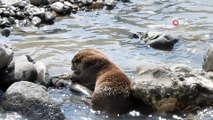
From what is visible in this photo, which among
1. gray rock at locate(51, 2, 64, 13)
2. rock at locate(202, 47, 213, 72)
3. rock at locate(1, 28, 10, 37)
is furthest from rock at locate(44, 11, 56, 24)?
rock at locate(202, 47, 213, 72)

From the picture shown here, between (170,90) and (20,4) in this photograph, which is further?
(20,4)

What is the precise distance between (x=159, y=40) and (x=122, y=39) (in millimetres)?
946

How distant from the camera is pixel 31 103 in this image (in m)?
7.50

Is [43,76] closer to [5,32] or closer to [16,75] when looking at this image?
[16,75]

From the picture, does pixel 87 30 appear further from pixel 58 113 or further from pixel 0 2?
pixel 58 113

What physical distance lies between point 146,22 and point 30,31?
2981 millimetres

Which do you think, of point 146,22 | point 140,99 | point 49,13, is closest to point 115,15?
point 146,22

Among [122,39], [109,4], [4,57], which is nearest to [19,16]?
[122,39]

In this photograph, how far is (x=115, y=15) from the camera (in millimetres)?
13789

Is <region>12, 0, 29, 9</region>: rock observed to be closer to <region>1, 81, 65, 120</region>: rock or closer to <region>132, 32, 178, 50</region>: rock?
<region>132, 32, 178, 50</region>: rock

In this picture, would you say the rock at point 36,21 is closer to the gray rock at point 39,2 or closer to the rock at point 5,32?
the rock at point 5,32

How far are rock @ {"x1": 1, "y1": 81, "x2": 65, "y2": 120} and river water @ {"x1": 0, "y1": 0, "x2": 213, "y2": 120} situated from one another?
0.17m

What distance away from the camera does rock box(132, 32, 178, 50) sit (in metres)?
11.2

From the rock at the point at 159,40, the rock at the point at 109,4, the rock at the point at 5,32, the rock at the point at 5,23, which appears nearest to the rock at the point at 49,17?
the rock at the point at 5,23
